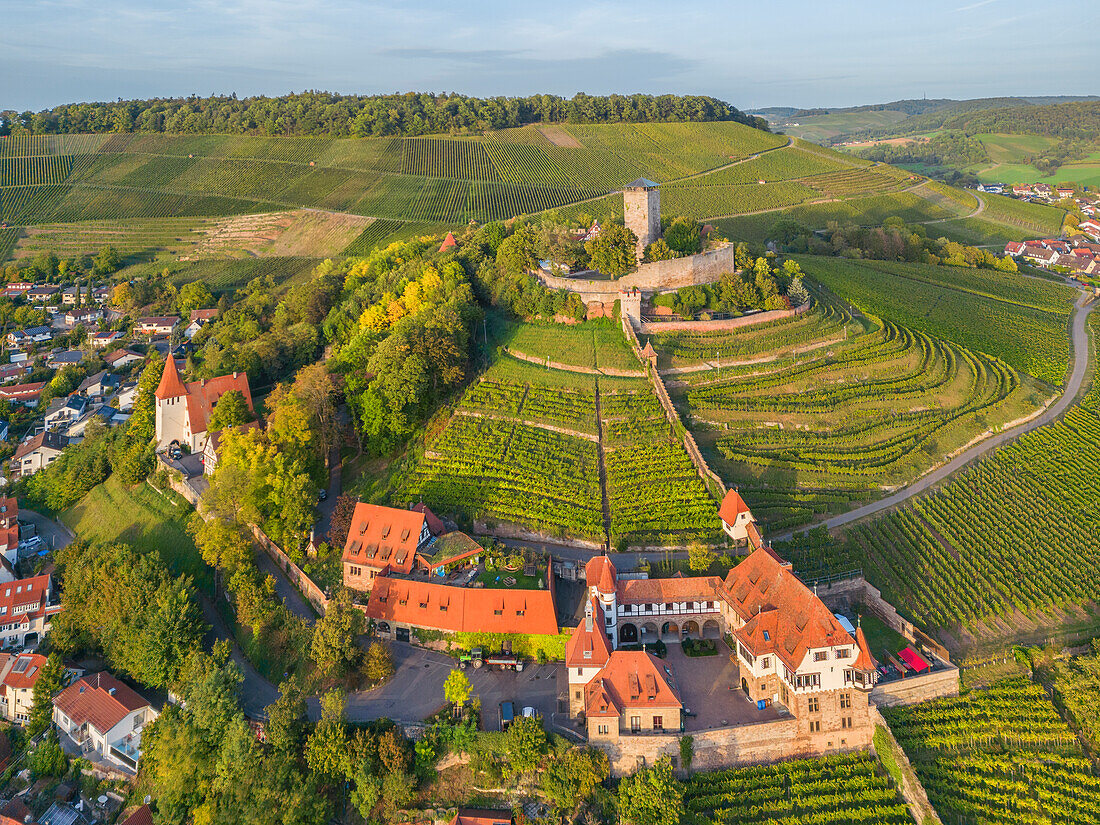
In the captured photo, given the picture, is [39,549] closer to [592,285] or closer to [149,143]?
[592,285]

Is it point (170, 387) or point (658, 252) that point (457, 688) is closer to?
point (170, 387)

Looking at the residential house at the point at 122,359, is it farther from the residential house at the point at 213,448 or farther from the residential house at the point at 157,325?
the residential house at the point at 213,448

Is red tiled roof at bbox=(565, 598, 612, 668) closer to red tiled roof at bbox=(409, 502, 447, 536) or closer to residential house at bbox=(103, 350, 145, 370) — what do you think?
red tiled roof at bbox=(409, 502, 447, 536)

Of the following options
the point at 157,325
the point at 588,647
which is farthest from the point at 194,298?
the point at 588,647

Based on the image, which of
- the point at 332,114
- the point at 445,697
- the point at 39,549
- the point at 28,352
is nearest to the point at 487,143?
the point at 332,114

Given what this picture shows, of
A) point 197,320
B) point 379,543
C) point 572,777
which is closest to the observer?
point 572,777

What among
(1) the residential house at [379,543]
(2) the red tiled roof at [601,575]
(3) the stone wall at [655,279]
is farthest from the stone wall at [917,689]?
(3) the stone wall at [655,279]
